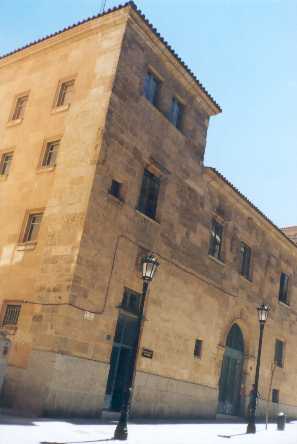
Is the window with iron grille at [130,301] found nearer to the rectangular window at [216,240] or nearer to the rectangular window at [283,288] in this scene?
the rectangular window at [216,240]

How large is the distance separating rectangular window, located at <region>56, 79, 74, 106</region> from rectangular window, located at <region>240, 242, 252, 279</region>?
37.1 feet

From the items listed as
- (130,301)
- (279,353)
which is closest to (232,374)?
(279,353)

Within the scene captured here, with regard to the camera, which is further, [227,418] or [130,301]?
[227,418]

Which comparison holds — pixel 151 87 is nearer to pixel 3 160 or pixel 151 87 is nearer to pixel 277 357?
pixel 3 160

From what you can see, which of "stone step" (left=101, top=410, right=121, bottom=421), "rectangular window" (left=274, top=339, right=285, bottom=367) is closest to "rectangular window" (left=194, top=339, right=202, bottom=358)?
"stone step" (left=101, top=410, right=121, bottom=421)

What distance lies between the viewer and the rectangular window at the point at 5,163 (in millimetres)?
16855

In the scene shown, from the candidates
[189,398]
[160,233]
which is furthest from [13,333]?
[189,398]

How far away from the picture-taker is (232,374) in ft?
69.7

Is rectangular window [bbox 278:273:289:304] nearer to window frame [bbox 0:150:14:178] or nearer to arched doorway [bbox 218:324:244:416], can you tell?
arched doorway [bbox 218:324:244:416]

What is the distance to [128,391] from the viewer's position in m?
10.8

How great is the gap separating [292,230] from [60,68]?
110 ft

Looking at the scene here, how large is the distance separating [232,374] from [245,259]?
5.65m

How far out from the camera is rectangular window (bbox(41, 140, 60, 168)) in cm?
1554

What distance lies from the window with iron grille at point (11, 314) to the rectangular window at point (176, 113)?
30.0ft
